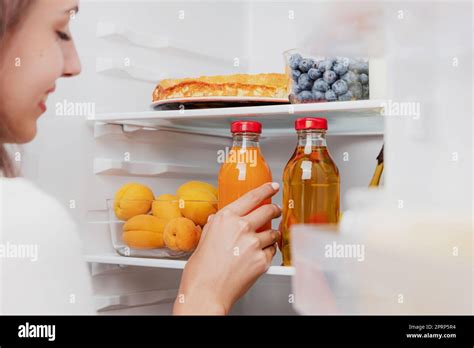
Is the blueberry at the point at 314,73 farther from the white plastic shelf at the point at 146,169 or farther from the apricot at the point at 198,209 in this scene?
the white plastic shelf at the point at 146,169

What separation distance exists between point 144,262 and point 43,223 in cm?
18

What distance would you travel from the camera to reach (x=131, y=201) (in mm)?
1264

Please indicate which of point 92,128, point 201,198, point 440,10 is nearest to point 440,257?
point 440,10

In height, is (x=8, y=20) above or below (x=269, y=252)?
above

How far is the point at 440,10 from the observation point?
890 millimetres

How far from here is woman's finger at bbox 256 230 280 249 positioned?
1.15m

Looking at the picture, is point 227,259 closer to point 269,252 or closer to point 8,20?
point 269,252

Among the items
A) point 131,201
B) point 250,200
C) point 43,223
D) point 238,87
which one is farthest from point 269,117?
point 43,223

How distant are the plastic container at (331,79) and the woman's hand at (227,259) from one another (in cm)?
18

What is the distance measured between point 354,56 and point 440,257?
354mm

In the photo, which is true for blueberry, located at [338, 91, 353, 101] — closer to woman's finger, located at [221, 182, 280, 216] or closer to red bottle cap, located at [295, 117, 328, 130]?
red bottle cap, located at [295, 117, 328, 130]

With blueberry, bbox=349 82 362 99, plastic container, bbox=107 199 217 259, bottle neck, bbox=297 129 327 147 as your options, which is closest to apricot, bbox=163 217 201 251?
plastic container, bbox=107 199 217 259
